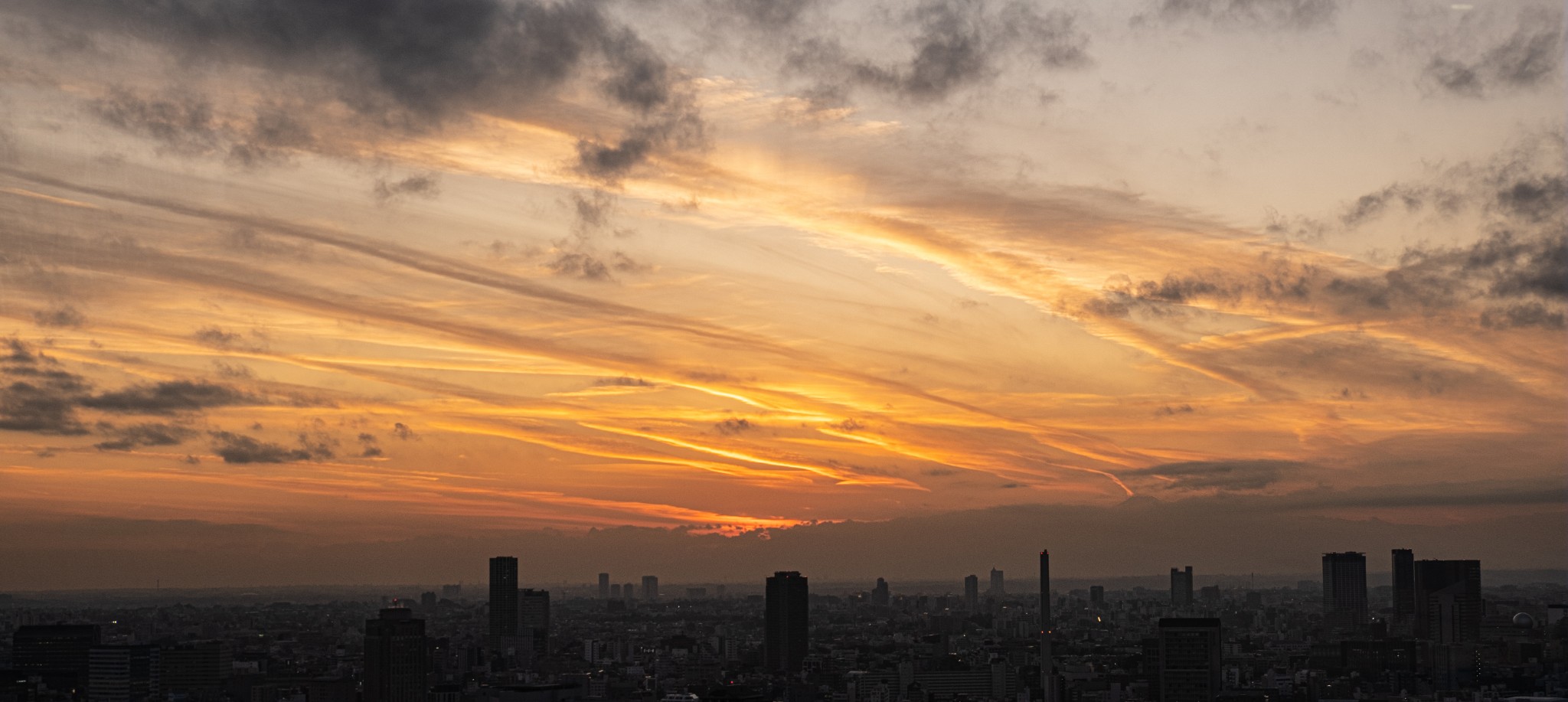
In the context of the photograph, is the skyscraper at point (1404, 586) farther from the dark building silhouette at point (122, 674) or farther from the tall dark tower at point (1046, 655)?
the dark building silhouette at point (122, 674)

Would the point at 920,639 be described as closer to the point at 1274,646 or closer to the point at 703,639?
the point at 703,639

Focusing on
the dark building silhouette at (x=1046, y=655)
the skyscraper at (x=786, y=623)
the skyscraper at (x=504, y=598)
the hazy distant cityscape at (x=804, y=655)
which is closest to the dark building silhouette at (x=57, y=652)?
the hazy distant cityscape at (x=804, y=655)

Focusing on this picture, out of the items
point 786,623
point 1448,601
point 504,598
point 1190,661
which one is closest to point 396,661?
point 786,623

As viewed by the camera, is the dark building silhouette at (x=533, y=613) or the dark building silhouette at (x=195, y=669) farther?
the dark building silhouette at (x=533, y=613)

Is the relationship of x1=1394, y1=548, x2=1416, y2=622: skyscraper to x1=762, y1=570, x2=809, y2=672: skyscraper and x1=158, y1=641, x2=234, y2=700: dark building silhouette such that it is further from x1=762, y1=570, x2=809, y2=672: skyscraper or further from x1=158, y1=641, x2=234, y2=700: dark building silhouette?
x1=158, y1=641, x2=234, y2=700: dark building silhouette

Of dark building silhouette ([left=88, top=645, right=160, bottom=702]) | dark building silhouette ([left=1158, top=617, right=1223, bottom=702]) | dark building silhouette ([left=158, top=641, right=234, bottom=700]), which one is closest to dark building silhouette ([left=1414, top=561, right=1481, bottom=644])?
dark building silhouette ([left=1158, top=617, right=1223, bottom=702])

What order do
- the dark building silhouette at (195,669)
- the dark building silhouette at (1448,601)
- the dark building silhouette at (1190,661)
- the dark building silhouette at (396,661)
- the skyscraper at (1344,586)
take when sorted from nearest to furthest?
the dark building silhouette at (396,661)
the dark building silhouette at (1190,661)
the dark building silhouette at (195,669)
the dark building silhouette at (1448,601)
the skyscraper at (1344,586)

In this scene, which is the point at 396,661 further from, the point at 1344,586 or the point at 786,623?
the point at 1344,586
